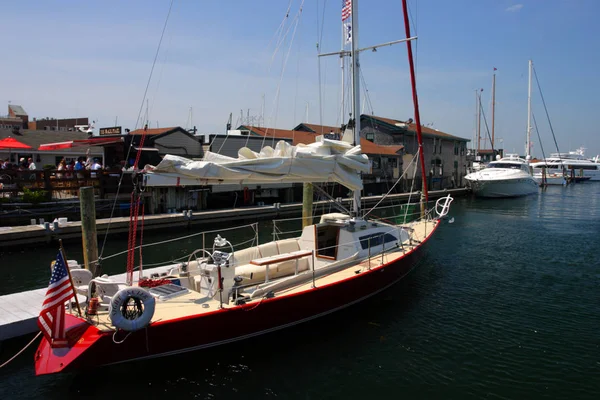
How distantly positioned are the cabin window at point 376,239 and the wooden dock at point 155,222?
3.26 m

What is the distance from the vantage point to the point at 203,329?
28.6 ft

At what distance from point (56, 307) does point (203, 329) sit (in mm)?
2723

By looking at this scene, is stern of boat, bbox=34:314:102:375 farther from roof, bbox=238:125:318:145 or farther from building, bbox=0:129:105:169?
roof, bbox=238:125:318:145

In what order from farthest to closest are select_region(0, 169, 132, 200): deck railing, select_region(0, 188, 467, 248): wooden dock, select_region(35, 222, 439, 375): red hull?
select_region(0, 169, 132, 200): deck railing < select_region(0, 188, 467, 248): wooden dock < select_region(35, 222, 439, 375): red hull

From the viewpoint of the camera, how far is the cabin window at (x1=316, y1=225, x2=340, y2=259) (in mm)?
13141

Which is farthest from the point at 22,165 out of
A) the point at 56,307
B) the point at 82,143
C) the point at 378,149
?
the point at 378,149

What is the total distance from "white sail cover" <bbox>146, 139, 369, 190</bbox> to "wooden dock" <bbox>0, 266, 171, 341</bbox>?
4.71 m

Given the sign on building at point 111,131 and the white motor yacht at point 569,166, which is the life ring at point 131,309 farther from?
the white motor yacht at point 569,166

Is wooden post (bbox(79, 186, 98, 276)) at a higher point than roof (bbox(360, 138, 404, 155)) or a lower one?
lower

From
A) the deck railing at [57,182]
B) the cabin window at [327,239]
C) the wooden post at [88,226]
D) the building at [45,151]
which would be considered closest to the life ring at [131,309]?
the wooden post at [88,226]

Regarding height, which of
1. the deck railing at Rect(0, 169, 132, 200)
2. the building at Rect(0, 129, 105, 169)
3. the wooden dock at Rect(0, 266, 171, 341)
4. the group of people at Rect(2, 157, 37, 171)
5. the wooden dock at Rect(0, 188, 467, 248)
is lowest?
the wooden dock at Rect(0, 266, 171, 341)

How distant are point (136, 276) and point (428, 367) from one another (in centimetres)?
871

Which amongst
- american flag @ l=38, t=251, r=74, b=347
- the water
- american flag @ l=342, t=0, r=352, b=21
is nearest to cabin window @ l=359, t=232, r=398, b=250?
the water

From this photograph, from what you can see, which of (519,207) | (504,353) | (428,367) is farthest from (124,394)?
(519,207)
